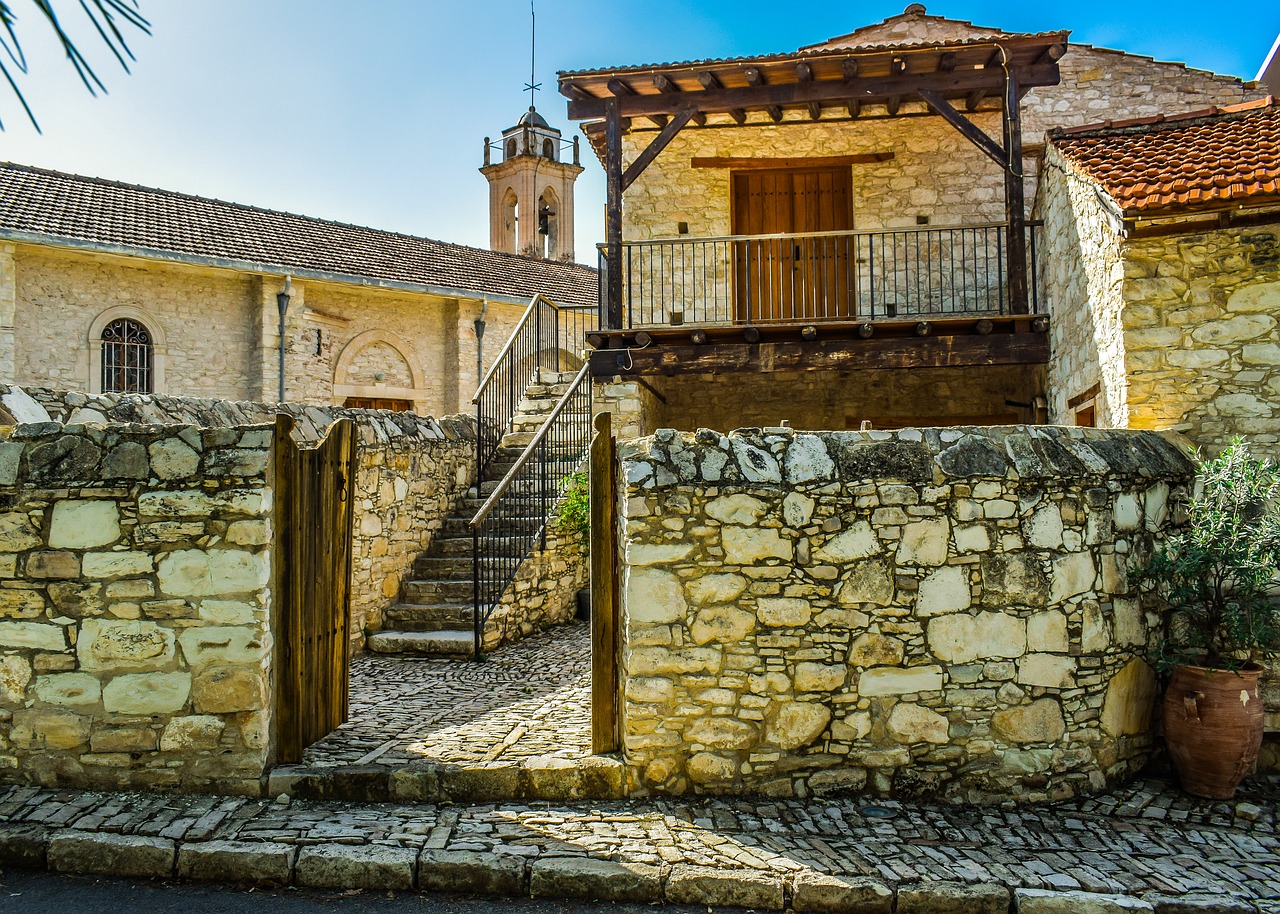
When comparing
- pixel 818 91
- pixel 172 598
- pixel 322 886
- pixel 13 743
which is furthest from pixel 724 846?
pixel 818 91

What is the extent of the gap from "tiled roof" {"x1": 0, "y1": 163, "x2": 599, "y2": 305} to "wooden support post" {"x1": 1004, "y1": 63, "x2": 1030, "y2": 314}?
428 inches

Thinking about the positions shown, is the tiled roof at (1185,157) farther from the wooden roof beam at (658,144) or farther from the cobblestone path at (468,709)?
the cobblestone path at (468,709)

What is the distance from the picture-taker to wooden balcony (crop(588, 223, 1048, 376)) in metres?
9.12

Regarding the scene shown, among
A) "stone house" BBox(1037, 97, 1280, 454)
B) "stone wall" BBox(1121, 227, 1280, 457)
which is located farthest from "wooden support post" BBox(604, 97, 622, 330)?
"stone wall" BBox(1121, 227, 1280, 457)

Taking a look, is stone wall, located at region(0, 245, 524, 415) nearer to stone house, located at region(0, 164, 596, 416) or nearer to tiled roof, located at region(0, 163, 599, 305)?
Result: stone house, located at region(0, 164, 596, 416)

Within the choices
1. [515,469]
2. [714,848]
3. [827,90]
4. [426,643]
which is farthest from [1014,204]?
[714,848]

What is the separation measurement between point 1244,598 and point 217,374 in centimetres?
1517

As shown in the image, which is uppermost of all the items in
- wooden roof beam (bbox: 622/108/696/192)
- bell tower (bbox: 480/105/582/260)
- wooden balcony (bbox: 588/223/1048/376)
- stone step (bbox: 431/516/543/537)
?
bell tower (bbox: 480/105/582/260)

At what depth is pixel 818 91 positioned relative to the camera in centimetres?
939

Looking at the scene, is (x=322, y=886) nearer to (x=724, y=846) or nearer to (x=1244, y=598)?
(x=724, y=846)

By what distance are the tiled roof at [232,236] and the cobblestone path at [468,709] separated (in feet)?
33.7

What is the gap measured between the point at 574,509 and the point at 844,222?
18.5 feet

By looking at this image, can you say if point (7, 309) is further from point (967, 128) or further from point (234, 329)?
point (967, 128)

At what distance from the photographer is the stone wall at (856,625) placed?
432cm
